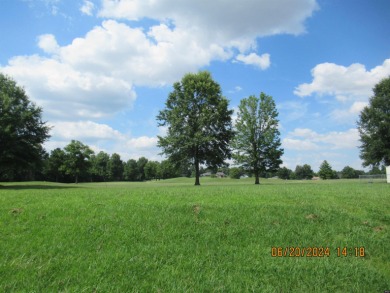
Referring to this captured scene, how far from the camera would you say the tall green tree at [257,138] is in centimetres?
4875

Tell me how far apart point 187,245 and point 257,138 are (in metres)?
44.3

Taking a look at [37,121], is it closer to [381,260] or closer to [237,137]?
[237,137]

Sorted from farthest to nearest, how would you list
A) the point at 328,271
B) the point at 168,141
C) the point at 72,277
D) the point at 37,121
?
the point at 168,141 < the point at 37,121 < the point at 328,271 < the point at 72,277

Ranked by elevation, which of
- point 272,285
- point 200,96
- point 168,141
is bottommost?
point 272,285

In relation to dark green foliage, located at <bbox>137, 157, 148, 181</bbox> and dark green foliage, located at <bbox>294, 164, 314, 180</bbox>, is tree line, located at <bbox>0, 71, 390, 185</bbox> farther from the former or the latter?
dark green foliage, located at <bbox>294, 164, 314, 180</bbox>

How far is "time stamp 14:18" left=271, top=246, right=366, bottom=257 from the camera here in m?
6.96

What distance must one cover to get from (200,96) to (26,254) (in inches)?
1502

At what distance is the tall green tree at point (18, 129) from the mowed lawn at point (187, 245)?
21.7 m

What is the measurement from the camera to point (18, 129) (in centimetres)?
3041

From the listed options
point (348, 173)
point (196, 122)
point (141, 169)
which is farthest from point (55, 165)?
point (348, 173)

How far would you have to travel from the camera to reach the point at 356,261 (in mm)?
6711

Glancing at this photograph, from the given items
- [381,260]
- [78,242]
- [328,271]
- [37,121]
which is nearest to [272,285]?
[328,271]

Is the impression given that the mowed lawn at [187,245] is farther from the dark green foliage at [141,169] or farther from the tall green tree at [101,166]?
the dark green foliage at [141,169]

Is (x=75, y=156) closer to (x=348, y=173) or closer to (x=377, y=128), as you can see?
(x=377, y=128)
